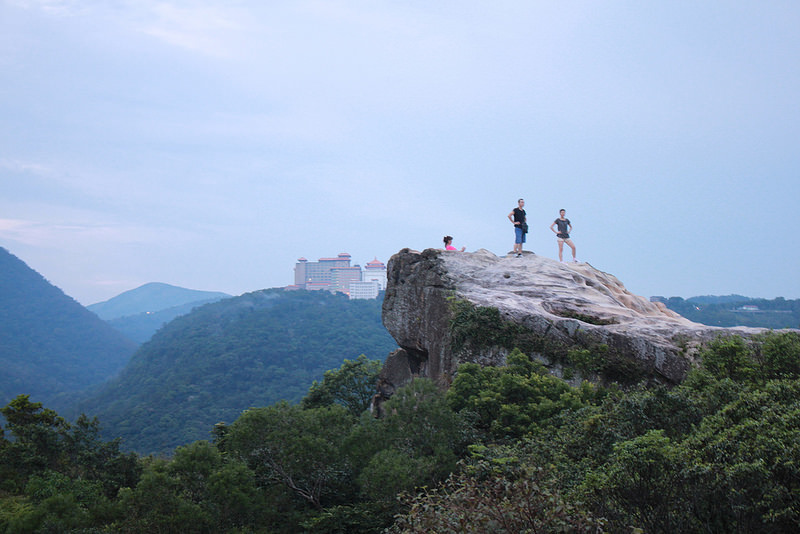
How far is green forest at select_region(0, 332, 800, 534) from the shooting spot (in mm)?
5309

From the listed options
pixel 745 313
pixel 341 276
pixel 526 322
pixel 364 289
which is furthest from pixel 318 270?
pixel 526 322

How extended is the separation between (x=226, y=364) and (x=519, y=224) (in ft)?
245

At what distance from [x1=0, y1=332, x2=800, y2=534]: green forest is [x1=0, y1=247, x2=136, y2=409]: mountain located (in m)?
96.4

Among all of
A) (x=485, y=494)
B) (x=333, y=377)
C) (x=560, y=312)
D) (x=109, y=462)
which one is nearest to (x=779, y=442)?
(x=485, y=494)

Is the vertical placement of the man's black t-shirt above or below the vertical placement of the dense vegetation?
above

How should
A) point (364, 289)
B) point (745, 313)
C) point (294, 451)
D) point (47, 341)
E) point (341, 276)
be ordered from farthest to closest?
point (341, 276) < point (364, 289) < point (47, 341) < point (745, 313) < point (294, 451)

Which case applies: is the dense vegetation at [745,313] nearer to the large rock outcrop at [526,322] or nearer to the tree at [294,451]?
the large rock outcrop at [526,322]

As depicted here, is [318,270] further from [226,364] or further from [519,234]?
[519,234]

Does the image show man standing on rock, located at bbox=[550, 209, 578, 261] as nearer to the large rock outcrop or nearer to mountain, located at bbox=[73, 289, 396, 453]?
the large rock outcrop

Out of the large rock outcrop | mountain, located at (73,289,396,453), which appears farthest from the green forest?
mountain, located at (73,289,396,453)

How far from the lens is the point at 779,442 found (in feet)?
17.3

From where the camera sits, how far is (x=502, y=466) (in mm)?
7957

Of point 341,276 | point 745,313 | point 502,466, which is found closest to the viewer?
point 502,466

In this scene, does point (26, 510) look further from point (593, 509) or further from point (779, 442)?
point (779, 442)
